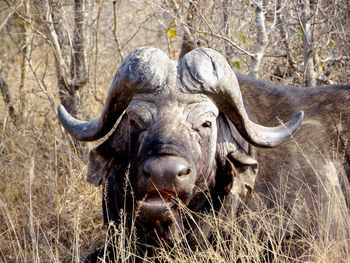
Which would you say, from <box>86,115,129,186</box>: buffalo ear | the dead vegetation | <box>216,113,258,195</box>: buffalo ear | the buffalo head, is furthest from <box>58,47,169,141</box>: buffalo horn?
the dead vegetation

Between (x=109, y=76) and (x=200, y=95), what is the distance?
403 centimetres

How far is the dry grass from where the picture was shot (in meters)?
5.37

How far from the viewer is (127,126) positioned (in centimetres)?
560

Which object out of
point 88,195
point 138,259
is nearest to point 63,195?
point 88,195

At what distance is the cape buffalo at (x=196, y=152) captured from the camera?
16.8ft

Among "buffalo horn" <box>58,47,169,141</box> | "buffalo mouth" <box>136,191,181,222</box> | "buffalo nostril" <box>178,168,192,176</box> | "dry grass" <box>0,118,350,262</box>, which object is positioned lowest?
"dry grass" <box>0,118,350,262</box>

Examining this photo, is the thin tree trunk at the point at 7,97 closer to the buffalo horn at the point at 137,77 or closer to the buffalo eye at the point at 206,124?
the buffalo horn at the point at 137,77

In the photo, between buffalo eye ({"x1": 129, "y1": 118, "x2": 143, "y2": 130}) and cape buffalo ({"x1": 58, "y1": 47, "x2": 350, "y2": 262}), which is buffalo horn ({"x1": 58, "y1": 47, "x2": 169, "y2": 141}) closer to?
cape buffalo ({"x1": 58, "y1": 47, "x2": 350, "y2": 262})

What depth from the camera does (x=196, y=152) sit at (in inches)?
207

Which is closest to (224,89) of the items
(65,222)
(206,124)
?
(206,124)

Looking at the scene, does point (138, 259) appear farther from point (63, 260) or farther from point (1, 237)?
point (1, 237)

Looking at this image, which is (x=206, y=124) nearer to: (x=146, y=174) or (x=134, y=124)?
(x=134, y=124)

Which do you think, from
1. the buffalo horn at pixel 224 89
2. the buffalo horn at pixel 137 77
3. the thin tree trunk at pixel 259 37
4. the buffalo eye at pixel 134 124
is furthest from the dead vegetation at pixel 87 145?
the buffalo horn at pixel 137 77

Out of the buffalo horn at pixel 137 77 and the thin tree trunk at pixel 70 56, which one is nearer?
the buffalo horn at pixel 137 77
